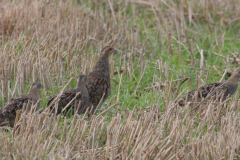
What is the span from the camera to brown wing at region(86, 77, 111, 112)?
5.92 metres

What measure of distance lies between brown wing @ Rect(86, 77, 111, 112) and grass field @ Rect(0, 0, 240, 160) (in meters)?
0.20

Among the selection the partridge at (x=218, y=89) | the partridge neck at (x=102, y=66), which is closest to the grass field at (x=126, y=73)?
the partridge at (x=218, y=89)

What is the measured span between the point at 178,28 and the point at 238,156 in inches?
205

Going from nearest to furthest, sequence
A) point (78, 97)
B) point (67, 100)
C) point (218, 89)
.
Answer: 1. point (67, 100)
2. point (78, 97)
3. point (218, 89)

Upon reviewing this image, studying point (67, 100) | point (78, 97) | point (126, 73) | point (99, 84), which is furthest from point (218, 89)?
point (67, 100)

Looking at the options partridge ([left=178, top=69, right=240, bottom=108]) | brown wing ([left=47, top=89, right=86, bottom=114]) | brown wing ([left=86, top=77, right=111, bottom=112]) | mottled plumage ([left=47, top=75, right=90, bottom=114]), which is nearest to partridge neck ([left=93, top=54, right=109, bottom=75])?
brown wing ([left=86, top=77, right=111, bottom=112])

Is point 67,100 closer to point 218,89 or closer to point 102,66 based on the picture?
point 102,66

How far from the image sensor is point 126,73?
282 inches

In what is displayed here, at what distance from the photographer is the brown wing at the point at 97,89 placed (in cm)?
592

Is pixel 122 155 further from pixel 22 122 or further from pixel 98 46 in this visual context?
pixel 98 46

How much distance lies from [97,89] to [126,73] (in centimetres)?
133

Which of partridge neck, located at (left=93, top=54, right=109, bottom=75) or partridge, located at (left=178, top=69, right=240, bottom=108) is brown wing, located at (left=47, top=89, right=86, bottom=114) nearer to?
partridge neck, located at (left=93, top=54, right=109, bottom=75)

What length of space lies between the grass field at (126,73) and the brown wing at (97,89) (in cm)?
20

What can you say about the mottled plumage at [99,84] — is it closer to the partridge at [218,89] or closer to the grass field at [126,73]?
the grass field at [126,73]
